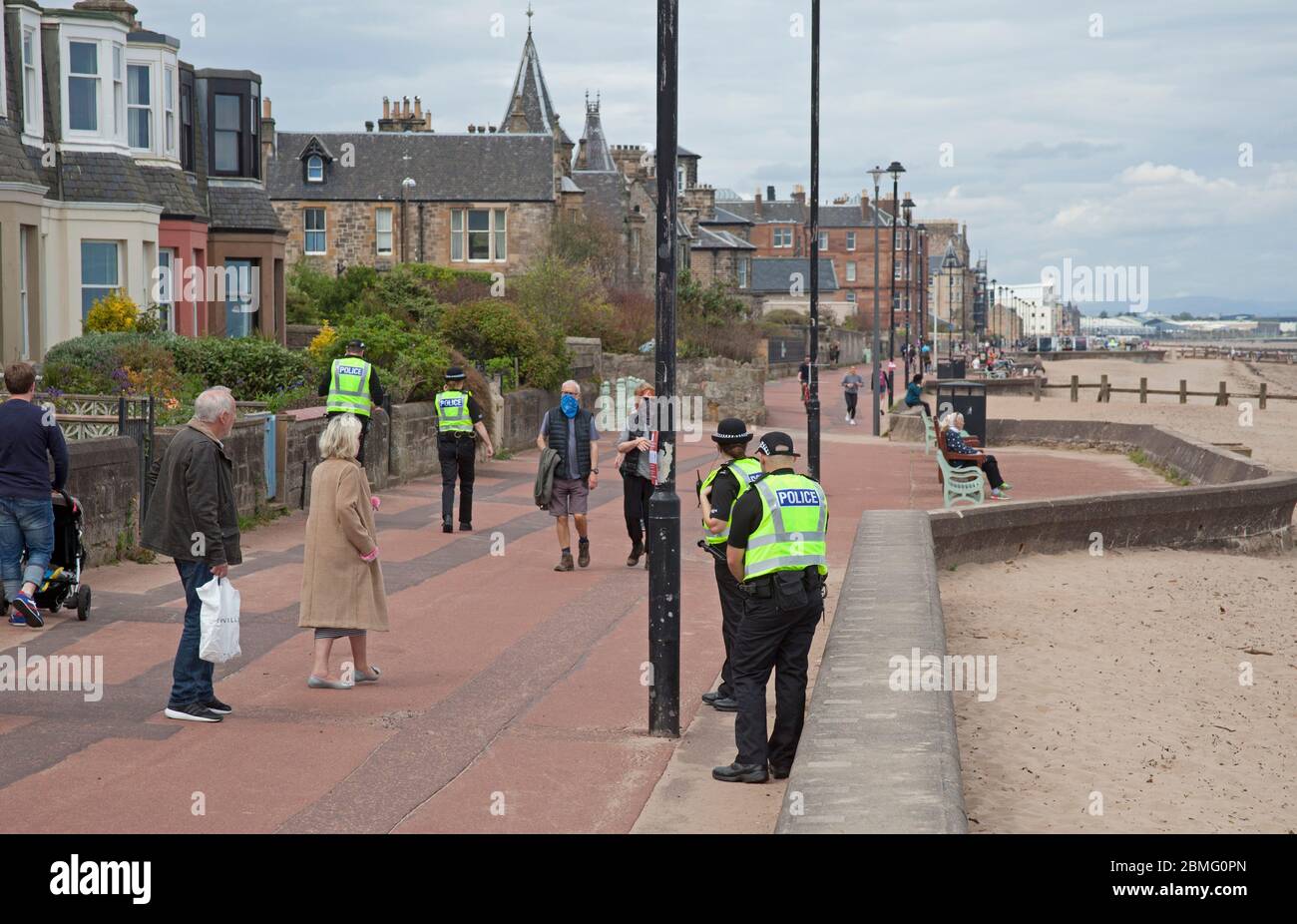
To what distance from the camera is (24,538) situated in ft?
35.7

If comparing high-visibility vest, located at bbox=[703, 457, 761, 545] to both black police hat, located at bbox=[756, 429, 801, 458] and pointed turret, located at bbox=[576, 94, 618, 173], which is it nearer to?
black police hat, located at bbox=[756, 429, 801, 458]

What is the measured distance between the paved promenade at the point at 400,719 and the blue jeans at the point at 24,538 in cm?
40

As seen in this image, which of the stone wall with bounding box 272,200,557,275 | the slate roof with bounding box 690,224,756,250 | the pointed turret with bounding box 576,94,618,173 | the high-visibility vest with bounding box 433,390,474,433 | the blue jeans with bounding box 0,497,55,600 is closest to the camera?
the blue jeans with bounding box 0,497,55,600

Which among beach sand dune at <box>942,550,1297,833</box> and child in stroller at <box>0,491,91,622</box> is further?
child in stroller at <box>0,491,91,622</box>

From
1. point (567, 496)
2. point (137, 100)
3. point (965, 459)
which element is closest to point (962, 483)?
point (965, 459)

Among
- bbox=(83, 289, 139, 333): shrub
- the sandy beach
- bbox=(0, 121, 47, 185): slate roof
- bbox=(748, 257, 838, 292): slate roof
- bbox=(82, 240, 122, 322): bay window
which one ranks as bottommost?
the sandy beach

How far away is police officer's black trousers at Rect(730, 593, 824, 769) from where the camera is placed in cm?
782

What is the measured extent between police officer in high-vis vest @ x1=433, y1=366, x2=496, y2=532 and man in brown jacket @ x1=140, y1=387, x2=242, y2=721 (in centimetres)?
870

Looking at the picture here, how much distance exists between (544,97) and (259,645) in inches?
2400

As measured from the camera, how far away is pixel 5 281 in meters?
22.7

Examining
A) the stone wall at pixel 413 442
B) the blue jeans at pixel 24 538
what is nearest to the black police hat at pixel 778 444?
the blue jeans at pixel 24 538

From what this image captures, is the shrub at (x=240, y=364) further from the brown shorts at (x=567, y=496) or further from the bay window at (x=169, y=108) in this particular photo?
the brown shorts at (x=567, y=496)

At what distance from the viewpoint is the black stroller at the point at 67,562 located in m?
11.2

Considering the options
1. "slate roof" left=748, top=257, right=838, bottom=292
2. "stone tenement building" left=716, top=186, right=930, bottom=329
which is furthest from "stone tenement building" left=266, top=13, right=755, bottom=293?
"stone tenement building" left=716, top=186, right=930, bottom=329
